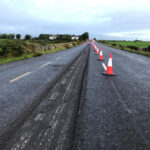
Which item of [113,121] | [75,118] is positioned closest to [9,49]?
[75,118]

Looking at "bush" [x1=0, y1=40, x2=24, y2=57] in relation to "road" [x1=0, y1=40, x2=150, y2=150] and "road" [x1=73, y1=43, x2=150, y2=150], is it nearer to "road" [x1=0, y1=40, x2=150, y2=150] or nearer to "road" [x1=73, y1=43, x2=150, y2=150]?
"road" [x1=0, y1=40, x2=150, y2=150]

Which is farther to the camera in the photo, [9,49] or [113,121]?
[9,49]

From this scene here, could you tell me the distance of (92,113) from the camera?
333 cm

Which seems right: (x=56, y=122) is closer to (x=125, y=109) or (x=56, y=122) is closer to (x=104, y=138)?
(x=104, y=138)

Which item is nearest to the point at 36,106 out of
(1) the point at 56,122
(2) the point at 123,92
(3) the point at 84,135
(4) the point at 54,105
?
(4) the point at 54,105

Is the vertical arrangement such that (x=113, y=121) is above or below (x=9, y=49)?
below

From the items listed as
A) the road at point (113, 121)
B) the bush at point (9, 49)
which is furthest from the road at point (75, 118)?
the bush at point (9, 49)

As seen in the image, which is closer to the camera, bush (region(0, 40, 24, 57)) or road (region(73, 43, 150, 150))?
road (region(73, 43, 150, 150))

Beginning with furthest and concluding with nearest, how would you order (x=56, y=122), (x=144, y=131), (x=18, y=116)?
1. (x=18, y=116)
2. (x=56, y=122)
3. (x=144, y=131)

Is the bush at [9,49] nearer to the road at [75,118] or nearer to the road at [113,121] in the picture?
the road at [75,118]

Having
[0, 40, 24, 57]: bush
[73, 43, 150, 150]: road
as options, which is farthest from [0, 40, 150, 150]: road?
[0, 40, 24, 57]: bush

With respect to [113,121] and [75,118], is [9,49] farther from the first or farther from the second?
[113,121]

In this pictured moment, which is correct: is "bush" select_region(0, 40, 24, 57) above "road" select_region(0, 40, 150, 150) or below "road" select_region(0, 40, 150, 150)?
above

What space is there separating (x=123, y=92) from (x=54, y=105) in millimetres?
2464
